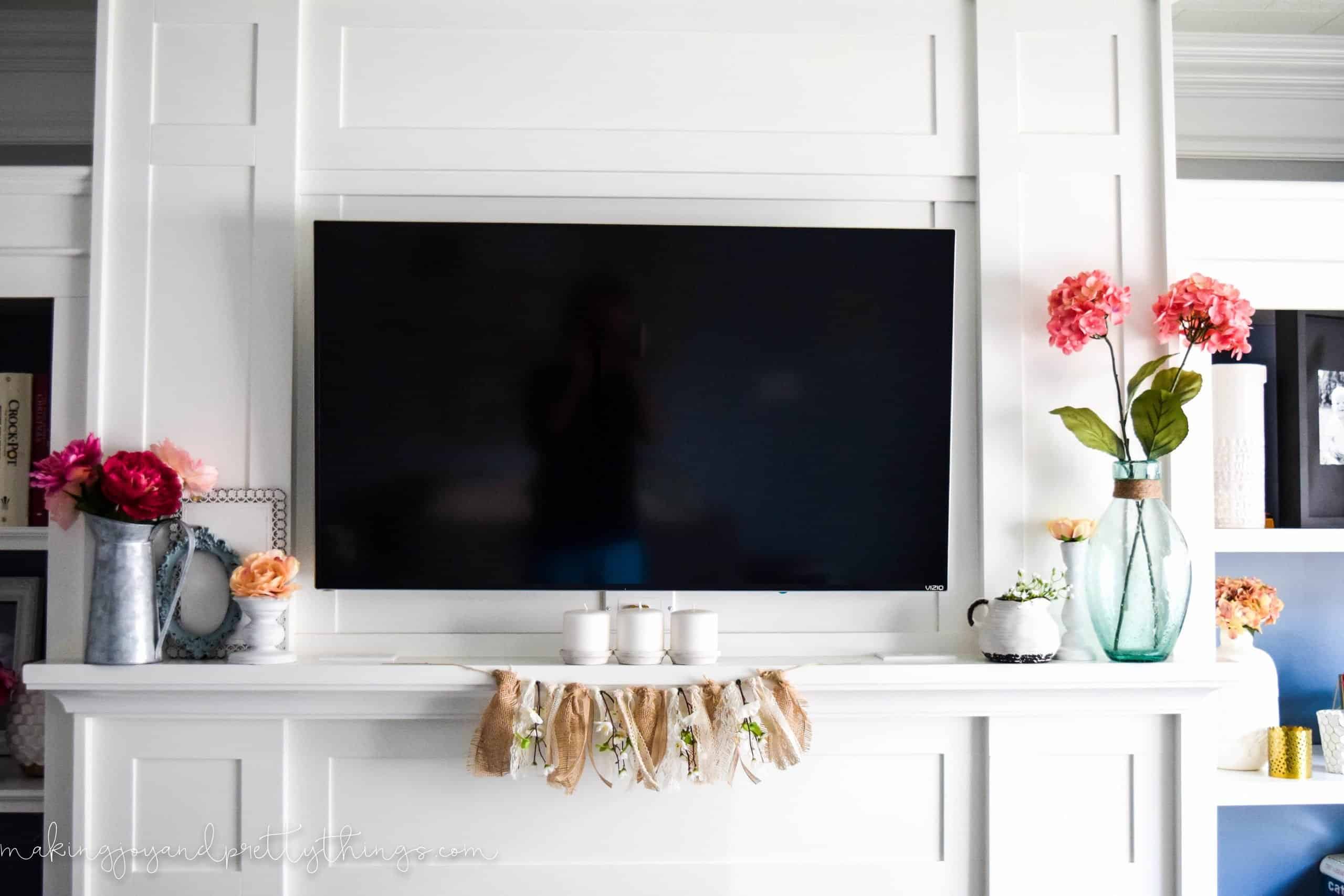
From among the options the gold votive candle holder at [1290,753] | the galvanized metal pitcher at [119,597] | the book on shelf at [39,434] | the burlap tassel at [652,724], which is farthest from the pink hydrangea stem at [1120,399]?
the book on shelf at [39,434]

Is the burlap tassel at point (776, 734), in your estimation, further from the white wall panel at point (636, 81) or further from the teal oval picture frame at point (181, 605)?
the white wall panel at point (636, 81)

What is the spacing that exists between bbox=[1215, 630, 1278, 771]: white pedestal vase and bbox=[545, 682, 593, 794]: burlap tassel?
1.49 m

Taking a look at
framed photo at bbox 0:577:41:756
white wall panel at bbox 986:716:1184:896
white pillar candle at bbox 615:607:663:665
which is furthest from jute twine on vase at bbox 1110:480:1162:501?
framed photo at bbox 0:577:41:756

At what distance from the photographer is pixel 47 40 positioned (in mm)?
2510

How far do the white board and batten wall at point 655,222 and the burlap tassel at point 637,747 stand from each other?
0.68ft

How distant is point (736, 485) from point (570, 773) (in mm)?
667

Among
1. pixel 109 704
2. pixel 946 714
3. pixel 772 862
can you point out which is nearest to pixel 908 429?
pixel 946 714

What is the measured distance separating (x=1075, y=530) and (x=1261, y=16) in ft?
5.14

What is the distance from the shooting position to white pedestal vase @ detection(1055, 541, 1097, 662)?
203 cm

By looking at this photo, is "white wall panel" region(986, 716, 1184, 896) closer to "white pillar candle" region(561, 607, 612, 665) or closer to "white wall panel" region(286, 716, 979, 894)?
"white wall panel" region(286, 716, 979, 894)

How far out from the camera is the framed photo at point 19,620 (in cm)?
214

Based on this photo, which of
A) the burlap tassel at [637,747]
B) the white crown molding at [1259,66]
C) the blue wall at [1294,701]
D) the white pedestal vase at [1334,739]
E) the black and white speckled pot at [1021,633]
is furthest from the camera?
the white crown molding at [1259,66]

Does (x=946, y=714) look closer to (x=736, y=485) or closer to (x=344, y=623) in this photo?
(x=736, y=485)

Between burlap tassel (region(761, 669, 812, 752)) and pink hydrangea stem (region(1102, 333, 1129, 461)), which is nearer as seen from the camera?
burlap tassel (region(761, 669, 812, 752))
